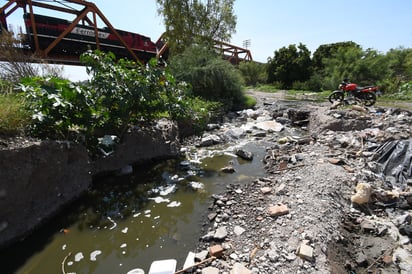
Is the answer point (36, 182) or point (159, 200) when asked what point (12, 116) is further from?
point (159, 200)

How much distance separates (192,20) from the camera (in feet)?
44.2

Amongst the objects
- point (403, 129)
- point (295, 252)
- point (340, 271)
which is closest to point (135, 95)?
point (295, 252)

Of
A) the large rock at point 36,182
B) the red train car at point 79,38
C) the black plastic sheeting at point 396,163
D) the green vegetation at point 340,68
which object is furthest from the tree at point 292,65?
the large rock at point 36,182

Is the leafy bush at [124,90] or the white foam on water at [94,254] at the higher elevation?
the leafy bush at [124,90]

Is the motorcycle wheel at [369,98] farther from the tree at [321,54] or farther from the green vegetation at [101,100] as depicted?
the tree at [321,54]

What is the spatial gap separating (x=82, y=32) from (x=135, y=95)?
9.74 meters

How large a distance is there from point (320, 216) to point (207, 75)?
27.3 feet

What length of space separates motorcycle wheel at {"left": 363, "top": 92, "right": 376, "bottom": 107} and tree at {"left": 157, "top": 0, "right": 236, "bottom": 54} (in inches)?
367

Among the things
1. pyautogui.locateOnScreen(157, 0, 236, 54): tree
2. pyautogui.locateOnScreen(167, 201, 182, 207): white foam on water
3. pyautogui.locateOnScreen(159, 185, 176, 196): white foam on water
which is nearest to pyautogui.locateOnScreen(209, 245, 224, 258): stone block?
pyautogui.locateOnScreen(167, 201, 182, 207): white foam on water

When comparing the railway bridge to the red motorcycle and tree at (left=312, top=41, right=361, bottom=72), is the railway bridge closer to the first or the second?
the red motorcycle

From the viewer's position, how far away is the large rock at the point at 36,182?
2479 millimetres

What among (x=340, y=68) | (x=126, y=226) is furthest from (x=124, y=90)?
(x=340, y=68)

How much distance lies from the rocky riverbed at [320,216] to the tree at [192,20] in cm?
1157

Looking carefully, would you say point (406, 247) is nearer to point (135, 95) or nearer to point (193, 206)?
point (193, 206)
